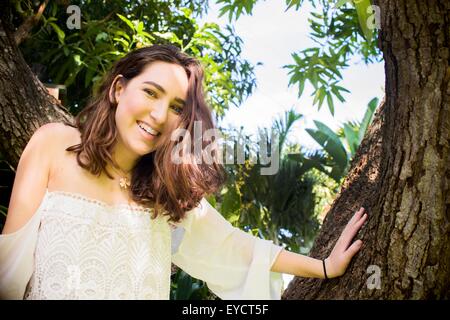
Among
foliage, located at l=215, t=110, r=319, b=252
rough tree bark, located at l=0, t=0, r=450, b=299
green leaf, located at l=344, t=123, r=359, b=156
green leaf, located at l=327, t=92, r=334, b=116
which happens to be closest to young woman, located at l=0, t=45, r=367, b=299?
rough tree bark, located at l=0, t=0, r=450, b=299

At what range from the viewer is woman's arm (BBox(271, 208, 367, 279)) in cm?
158

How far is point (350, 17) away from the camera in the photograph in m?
2.70

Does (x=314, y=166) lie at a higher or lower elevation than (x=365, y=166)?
lower

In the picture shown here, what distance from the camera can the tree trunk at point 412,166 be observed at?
140cm

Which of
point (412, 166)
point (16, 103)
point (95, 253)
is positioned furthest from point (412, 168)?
point (16, 103)

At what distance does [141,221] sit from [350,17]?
158cm

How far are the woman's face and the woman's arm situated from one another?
21.2 inches

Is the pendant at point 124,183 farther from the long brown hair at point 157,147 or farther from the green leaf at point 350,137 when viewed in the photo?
the green leaf at point 350,137

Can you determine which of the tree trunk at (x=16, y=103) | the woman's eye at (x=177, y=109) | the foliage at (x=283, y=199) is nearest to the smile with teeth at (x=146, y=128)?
the woman's eye at (x=177, y=109)

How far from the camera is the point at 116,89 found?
1.80m

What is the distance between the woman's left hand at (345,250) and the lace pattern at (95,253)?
521 mm
